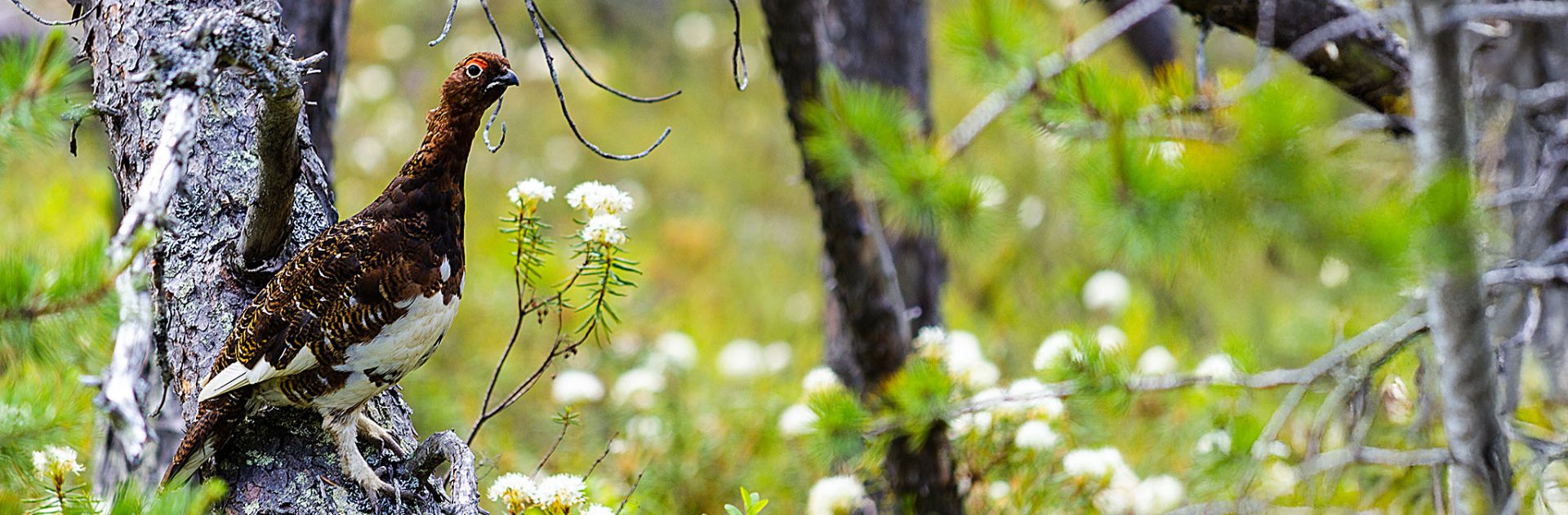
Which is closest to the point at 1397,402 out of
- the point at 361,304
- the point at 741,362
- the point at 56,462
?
the point at 361,304

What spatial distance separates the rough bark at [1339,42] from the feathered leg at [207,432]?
2.00 m

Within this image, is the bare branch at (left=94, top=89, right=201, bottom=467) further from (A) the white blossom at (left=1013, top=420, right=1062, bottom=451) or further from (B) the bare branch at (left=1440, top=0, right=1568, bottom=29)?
(A) the white blossom at (left=1013, top=420, right=1062, bottom=451)

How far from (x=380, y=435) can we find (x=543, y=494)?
0.29 metres

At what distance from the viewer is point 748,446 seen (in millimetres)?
4043

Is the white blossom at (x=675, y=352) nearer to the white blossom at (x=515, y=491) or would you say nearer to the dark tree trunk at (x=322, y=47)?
the dark tree trunk at (x=322, y=47)

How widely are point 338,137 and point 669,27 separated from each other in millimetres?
3340

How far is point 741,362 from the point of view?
503 cm

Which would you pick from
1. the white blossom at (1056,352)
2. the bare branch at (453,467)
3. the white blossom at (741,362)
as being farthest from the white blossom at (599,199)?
the white blossom at (741,362)

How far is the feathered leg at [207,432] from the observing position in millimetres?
1641

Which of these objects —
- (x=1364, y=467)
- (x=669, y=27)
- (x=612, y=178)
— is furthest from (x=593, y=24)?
(x=1364, y=467)

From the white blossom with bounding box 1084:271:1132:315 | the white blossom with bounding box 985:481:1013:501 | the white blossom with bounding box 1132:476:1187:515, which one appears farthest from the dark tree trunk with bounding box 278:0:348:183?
the white blossom with bounding box 1084:271:1132:315

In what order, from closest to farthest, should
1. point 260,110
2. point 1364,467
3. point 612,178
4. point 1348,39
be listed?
point 260,110 < point 1348,39 < point 1364,467 < point 612,178

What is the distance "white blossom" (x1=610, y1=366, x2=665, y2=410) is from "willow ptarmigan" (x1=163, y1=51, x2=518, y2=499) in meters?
2.09

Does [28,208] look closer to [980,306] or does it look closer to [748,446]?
[748,446]
